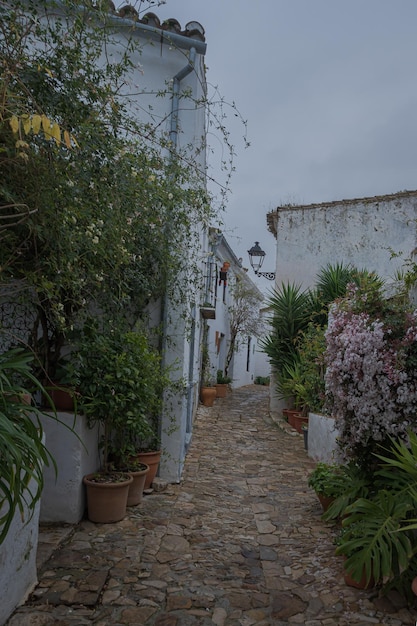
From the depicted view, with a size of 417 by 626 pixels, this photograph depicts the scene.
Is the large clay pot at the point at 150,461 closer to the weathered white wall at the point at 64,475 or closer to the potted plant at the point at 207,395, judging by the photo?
the weathered white wall at the point at 64,475

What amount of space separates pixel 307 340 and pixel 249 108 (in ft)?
15.4

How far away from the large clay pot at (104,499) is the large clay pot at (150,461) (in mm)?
759

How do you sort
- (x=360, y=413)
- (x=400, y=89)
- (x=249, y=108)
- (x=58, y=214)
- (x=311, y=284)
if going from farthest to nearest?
(x=311, y=284)
(x=400, y=89)
(x=249, y=108)
(x=360, y=413)
(x=58, y=214)

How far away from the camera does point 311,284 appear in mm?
11180

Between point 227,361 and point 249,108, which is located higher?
point 249,108

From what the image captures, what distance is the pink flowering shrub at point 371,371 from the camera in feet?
10.6

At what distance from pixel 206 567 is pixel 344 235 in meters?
9.05

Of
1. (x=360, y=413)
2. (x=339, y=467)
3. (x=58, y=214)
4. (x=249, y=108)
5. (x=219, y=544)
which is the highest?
(x=249, y=108)

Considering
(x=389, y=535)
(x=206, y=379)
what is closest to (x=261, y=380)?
(x=206, y=379)

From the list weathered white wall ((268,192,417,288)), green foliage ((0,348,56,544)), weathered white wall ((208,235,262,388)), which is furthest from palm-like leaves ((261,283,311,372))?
green foliage ((0,348,56,544))

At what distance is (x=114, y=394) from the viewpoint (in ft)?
13.5

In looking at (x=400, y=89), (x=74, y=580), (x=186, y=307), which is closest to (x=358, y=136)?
(x=400, y=89)

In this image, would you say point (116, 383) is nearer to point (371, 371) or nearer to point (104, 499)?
point (104, 499)

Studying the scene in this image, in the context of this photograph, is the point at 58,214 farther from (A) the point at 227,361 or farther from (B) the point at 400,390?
(A) the point at 227,361
